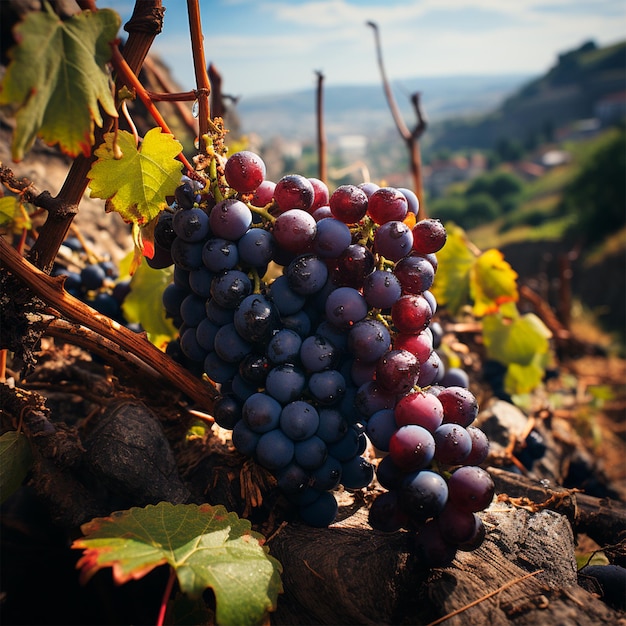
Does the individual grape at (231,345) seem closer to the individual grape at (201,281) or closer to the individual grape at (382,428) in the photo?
the individual grape at (201,281)

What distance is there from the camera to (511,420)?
89.7 inches

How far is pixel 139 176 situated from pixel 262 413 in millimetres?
655

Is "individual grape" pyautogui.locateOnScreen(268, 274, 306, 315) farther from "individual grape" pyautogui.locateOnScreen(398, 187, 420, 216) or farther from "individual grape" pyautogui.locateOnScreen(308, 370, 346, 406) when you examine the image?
"individual grape" pyautogui.locateOnScreen(398, 187, 420, 216)

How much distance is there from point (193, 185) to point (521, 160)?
107455 mm

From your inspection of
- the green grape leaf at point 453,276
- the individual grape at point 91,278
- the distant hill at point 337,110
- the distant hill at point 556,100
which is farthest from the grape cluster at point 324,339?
the distant hill at point 337,110

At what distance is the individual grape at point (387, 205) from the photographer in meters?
1.29

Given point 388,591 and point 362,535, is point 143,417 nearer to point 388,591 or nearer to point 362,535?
point 362,535

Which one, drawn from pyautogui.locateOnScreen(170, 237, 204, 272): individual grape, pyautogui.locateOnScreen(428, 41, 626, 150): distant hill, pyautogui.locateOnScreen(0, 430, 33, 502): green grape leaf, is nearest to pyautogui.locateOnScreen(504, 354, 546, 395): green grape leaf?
pyautogui.locateOnScreen(170, 237, 204, 272): individual grape

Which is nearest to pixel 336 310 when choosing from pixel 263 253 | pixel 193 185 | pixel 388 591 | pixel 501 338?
pixel 263 253

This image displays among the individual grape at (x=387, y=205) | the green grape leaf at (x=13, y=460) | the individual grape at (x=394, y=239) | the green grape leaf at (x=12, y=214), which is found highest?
the individual grape at (x=387, y=205)

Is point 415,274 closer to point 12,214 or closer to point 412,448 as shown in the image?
point 412,448

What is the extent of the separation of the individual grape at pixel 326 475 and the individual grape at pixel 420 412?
0.63 ft

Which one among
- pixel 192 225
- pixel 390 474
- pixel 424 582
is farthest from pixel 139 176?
pixel 424 582

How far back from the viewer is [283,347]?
1.23 m
